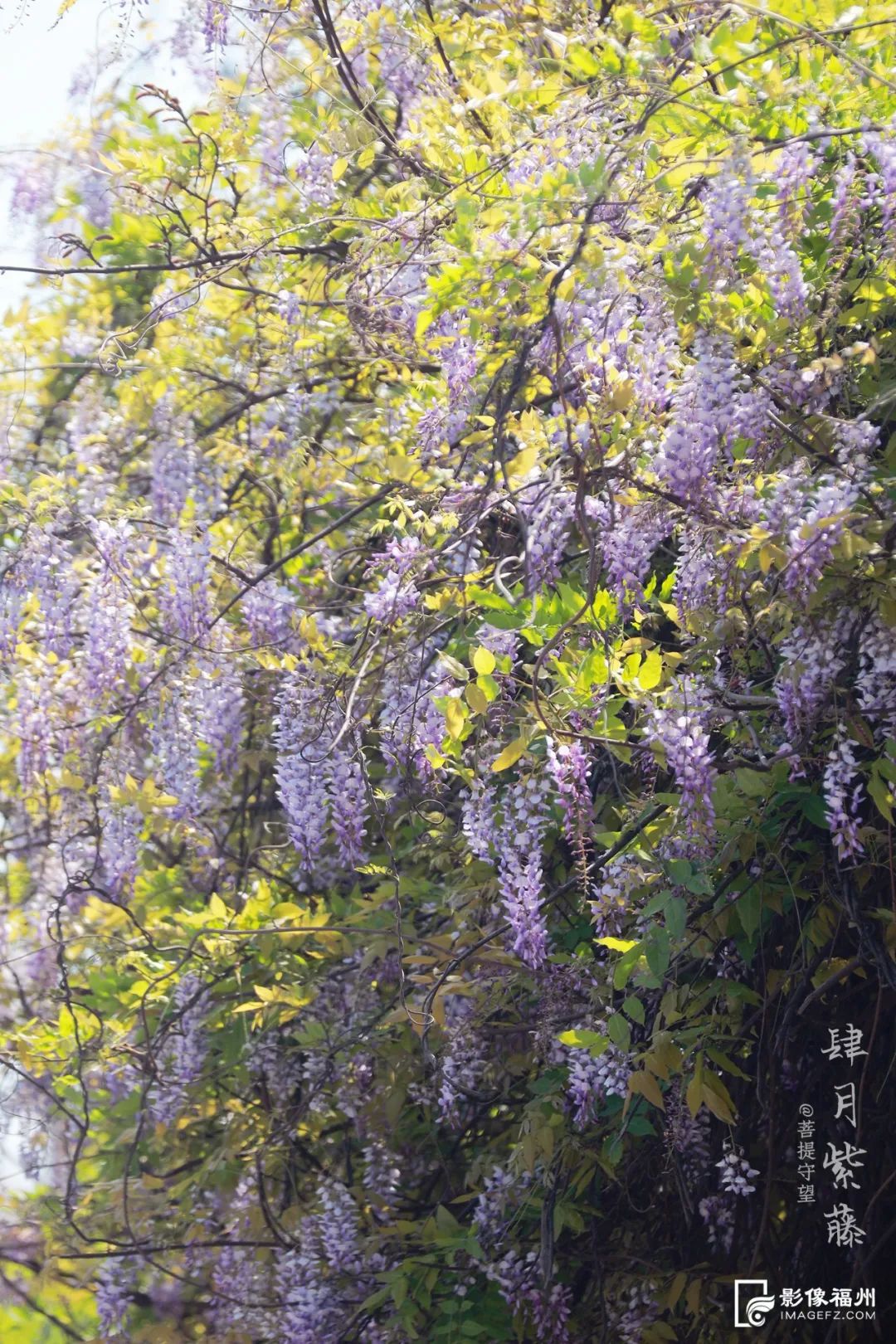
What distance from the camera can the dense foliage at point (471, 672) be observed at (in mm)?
2414

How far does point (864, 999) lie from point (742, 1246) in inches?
20.3

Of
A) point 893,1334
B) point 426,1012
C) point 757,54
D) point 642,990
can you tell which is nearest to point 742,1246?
point 893,1334

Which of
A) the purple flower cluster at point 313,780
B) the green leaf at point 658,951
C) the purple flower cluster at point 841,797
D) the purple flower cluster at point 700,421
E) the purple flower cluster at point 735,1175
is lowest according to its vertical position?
the purple flower cluster at point 735,1175

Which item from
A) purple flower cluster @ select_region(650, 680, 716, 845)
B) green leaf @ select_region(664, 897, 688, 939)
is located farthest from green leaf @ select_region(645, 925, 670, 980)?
purple flower cluster @ select_region(650, 680, 716, 845)

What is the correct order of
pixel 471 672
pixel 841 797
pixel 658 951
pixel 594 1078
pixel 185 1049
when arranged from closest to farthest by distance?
pixel 841 797
pixel 658 951
pixel 594 1078
pixel 471 672
pixel 185 1049

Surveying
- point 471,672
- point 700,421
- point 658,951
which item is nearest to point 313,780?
point 471,672

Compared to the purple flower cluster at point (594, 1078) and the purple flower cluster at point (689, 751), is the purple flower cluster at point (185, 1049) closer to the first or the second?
the purple flower cluster at point (594, 1078)

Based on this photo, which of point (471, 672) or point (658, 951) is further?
point (471, 672)

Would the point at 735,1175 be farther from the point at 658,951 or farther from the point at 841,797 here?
the point at 841,797

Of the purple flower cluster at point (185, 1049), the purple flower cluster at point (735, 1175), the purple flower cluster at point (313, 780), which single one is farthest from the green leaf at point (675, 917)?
the purple flower cluster at point (185, 1049)

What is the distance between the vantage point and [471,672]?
10.2ft

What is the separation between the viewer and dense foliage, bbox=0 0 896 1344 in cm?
241

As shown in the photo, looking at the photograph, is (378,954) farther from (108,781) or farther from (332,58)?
(332,58)

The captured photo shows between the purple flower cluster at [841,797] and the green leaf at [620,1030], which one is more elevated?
the purple flower cluster at [841,797]
